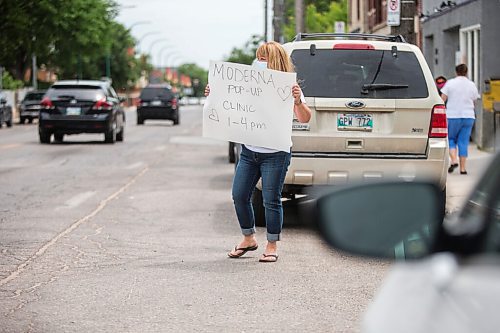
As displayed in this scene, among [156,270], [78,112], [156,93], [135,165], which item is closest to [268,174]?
[156,270]

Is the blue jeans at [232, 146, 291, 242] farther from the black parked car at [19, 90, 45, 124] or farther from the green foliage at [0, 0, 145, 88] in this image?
the green foliage at [0, 0, 145, 88]

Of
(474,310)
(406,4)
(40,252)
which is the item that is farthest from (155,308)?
(406,4)

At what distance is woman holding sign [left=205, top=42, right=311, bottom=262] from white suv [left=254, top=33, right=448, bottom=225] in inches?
53.2

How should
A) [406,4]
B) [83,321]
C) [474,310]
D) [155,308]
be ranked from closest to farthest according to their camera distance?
1. [474,310]
2. [83,321]
3. [155,308]
4. [406,4]

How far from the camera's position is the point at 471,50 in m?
27.9

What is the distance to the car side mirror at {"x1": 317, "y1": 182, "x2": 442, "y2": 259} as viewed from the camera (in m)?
2.23

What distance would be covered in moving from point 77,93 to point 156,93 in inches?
808

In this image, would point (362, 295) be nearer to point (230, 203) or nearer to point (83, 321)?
point (83, 321)

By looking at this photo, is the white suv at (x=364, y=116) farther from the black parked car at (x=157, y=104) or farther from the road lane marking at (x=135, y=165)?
the black parked car at (x=157, y=104)

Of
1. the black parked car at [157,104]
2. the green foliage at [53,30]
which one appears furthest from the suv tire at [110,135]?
the green foliage at [53,30]

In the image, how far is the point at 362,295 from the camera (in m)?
7.28

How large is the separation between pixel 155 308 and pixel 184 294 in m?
0.54

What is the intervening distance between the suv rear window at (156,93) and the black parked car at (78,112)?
19973 mm

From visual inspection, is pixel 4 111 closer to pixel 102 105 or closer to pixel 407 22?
pixel 102 105
